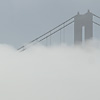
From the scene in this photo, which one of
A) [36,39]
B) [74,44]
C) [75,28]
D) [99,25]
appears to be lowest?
[74,44]

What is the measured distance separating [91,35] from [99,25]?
70.5 ft

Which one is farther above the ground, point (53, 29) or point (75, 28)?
point (53, 29)

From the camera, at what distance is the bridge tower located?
3581cm

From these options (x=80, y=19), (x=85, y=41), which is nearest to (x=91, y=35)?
(x=85, y=41)

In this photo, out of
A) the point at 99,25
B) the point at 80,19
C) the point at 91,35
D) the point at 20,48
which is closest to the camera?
the point at 91,35

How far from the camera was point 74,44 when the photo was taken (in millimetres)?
35562

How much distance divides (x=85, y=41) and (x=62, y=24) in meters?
18.1

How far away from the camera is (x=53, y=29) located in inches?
2103

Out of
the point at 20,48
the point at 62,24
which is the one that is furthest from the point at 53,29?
the point at 20,48

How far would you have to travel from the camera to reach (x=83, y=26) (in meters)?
36.5

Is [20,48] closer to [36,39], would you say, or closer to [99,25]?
[36,39]

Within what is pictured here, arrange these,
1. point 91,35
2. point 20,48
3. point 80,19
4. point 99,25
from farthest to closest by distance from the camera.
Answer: point 99,25 → point 20,48 → point 80,19 → point 91,35

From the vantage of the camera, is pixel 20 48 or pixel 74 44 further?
pixel 20 48

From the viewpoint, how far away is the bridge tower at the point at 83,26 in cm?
3581
